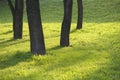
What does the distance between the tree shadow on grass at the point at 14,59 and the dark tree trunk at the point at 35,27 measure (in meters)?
0.49

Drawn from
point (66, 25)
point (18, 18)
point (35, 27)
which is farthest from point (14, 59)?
point (18, 18)

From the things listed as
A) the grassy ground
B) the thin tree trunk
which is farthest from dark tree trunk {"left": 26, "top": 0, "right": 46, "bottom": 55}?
the thin tree trunk

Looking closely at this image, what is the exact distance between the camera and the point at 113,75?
12.8m

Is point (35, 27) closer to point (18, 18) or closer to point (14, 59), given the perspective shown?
point (14, 59)

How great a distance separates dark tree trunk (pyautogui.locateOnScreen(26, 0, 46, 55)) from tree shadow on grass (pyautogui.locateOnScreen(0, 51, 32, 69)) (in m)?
0.49

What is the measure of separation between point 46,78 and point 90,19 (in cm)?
2646

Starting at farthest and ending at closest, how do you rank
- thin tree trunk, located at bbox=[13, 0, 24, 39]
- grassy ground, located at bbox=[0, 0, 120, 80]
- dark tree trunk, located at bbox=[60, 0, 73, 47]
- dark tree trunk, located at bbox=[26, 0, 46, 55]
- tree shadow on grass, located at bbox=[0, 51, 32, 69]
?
thin tree trunk, located at bbox=[13, 0, 24, 39], dark tree trunk, located at bbox=[60, 0, 73, 47], dark tree trunk, located at bbox=[26, 0, 46, 55], tree shadow on grass, located at bbox=[0, 51, 32, 69], grassy ground, located at bbox=[0, 0, 120, 80]

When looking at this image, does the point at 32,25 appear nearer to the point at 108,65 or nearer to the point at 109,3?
the point at 108,65

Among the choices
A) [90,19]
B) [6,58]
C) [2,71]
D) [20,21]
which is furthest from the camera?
[90,19]

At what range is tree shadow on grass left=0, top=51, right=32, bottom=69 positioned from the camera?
1498cm

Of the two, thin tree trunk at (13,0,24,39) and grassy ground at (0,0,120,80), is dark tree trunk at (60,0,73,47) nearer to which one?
grassy ground at (0,0,120,80)

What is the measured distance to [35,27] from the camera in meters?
16.5

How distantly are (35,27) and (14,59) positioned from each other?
1.90 m

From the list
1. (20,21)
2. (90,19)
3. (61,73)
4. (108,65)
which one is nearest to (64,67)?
(61,73)
